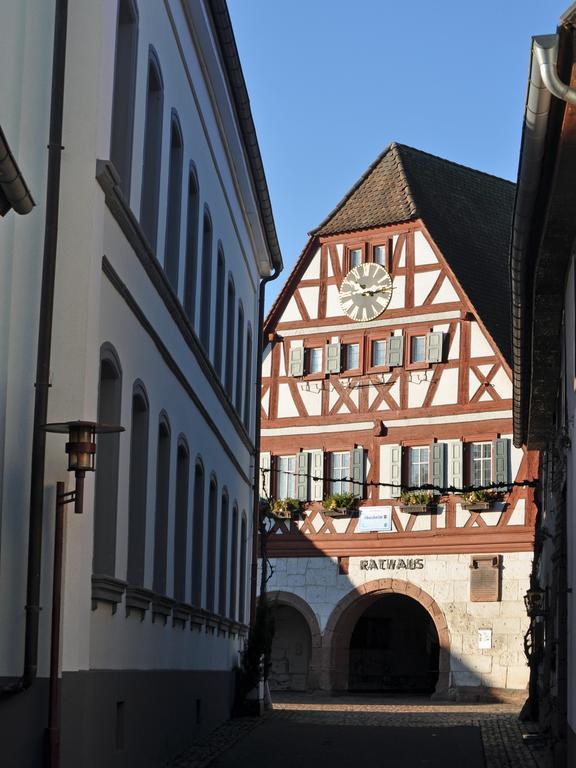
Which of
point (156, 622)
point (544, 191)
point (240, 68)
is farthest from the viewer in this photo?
point (240, 68)

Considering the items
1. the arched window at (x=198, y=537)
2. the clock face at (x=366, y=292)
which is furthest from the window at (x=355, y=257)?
the arched window at (x=198, y=537)

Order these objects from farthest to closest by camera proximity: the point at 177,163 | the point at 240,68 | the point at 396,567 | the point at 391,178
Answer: the point at 391,178 < the point at 396,567 < the point at 240,68 < the point at 177,163

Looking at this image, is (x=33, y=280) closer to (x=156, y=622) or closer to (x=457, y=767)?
(x=156, y=622)

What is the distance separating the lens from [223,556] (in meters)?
20.8

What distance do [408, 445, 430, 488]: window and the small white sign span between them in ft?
3.11

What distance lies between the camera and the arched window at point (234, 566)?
22094mm

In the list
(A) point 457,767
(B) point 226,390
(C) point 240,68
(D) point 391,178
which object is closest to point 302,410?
(D) point 391,178

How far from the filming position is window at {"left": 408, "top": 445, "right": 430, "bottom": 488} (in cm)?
3344

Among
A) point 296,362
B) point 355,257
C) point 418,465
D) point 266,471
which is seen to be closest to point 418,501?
point 418,465

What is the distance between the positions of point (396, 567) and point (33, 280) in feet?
81.8

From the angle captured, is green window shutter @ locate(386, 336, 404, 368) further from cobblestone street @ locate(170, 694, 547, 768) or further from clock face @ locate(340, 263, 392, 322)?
cobblestone street @ locate(170, 694, 547, 768)

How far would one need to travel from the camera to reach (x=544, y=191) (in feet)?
35.0

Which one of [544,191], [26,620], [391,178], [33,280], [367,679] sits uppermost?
[391,178]

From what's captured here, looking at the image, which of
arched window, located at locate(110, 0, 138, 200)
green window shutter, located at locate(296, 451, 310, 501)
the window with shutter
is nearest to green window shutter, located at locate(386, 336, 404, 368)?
green window shutter, located at locate(296, 451, 310, 501)
